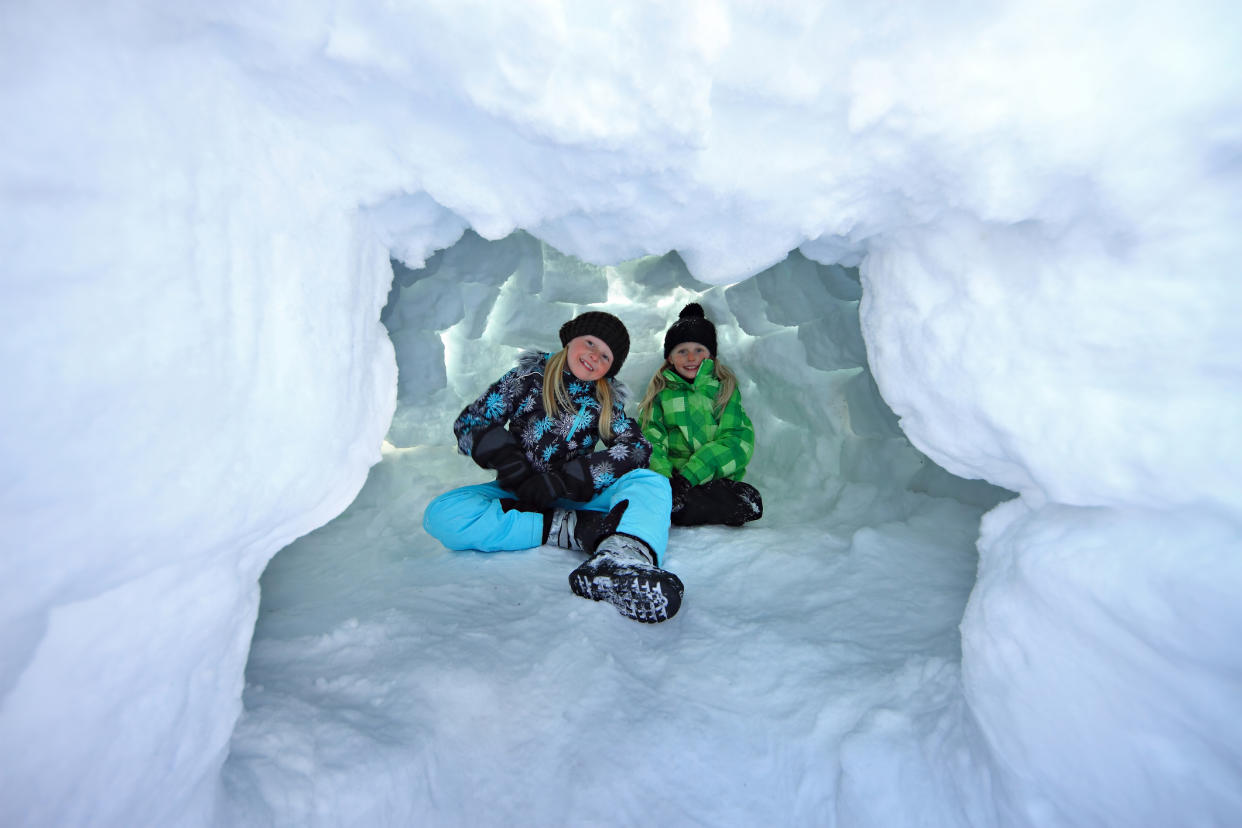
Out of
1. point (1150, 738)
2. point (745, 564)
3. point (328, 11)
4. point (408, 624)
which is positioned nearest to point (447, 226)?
point (328, 11)

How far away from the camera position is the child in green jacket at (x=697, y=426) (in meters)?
Result: 2.29

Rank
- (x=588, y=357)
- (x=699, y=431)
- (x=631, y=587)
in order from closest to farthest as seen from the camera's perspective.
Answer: (x=631, y=587) < (x=588, y=357) < (x=699, y=431)

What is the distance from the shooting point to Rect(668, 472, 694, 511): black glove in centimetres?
225

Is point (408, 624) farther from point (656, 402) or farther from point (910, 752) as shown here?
point (656, 402)

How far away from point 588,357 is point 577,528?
632mm

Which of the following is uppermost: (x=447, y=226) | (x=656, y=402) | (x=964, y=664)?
(x=447, y=226)

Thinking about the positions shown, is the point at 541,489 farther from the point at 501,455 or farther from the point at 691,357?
the point at 691,357

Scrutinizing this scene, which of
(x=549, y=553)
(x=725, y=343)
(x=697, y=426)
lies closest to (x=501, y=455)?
(x=549, y=553)

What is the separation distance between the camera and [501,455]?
1.96 m

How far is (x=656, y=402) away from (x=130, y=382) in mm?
2176

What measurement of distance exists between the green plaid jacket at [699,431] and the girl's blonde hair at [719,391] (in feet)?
0.06

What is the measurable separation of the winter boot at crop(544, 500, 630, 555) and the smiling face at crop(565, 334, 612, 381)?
0.51 m

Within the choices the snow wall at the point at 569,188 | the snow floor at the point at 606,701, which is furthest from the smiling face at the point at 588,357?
the snow wall at the point at 569,188

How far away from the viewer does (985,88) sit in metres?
0.78
